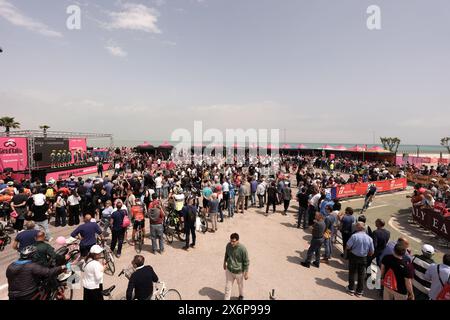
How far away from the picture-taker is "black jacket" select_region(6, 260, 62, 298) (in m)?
3.56

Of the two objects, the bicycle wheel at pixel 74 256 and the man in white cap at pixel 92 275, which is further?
the bicycle wheel at pixel 74 256

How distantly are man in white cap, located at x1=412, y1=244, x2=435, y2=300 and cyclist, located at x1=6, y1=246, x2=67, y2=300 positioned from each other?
23.3 feet

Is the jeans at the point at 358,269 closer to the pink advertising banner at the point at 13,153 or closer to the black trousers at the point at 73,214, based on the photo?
the black trousers at the point at 73,214

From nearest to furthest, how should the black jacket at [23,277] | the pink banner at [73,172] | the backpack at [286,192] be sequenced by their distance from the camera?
the black jacket at [23,277] → the backpack at [286,192] → the pink banner at [73,172]

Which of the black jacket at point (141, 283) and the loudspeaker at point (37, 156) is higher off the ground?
the loudspeaker at point (37, 156)

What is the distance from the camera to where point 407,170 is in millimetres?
21344

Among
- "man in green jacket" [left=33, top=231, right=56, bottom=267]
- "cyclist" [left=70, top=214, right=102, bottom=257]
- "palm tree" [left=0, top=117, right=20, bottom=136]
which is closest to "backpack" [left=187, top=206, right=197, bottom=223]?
"cyclist" [left=70, top=214, right=102, bottom=257]

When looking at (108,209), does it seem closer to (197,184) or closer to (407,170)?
(197,184)

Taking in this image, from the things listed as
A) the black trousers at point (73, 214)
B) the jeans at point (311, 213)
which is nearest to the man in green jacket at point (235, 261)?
the jeans at point (311, 213)

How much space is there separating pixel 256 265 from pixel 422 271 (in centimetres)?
373

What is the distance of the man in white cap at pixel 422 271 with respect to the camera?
4414 mm
